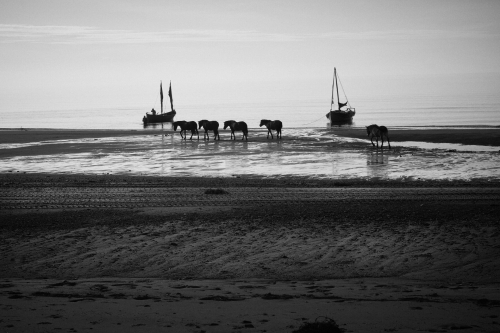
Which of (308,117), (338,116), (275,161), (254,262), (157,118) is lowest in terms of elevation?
(254,262)

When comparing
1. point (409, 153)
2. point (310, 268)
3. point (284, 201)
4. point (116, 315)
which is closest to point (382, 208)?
point (284, 201)

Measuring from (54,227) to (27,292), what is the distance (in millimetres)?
4232

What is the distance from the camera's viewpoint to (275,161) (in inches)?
953

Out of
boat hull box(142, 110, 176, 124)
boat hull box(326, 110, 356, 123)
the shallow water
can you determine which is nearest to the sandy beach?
the shallow water

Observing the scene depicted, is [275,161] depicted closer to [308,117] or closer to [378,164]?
[378,164]

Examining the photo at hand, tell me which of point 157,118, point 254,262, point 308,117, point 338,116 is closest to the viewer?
point 254,262

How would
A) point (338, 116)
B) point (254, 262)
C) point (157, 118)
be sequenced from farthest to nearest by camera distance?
point (157, 118) < point (338, 116) < point (254, 262)

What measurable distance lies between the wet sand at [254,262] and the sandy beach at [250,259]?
2cm

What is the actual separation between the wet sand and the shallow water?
5.37 metres

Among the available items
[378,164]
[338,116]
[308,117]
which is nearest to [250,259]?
[378,164]

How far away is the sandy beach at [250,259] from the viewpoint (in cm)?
546

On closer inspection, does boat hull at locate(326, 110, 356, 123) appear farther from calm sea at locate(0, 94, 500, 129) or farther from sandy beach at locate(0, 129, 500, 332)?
sandy beach at locate(0, 129, 500, 332)

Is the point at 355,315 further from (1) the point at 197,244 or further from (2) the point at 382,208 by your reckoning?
(2) the point at 382,208

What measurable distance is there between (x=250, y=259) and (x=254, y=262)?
162mm
